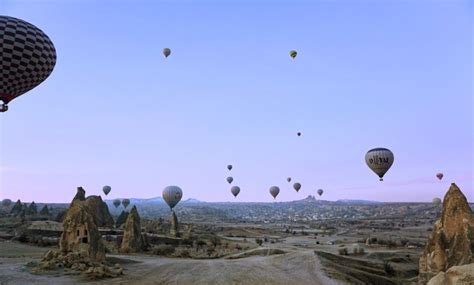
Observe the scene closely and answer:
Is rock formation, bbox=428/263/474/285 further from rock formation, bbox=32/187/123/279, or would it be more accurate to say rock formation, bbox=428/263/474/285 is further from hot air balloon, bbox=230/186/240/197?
hot air balloon, bbox=230/186/240/197

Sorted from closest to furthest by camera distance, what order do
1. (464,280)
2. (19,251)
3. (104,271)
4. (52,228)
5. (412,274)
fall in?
1. (464,280)
2. (104,271)
3. (412,274)
4. (19,251)
5. (52,228)

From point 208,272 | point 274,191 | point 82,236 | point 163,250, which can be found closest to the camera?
Answer: point 208,272

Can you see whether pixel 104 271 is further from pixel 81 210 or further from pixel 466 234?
pixel 466 234

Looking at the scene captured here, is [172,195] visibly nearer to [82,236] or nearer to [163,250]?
[163,250]

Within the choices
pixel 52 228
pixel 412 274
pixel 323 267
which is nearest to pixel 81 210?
pixel 323 267

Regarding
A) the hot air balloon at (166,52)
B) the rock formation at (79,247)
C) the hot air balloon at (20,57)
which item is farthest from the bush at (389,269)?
the hot air balloon at (166,52)

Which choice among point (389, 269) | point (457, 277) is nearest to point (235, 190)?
point (389, 269)

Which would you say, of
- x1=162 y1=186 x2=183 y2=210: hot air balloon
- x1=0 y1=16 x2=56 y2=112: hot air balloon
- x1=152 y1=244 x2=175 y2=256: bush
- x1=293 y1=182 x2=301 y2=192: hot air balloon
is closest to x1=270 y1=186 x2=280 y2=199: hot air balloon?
x1=293 y1=182 x2=301 y2=192: hot air balloon
